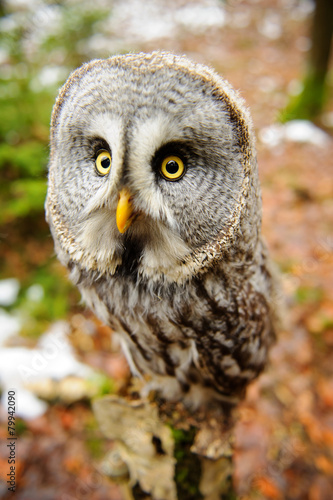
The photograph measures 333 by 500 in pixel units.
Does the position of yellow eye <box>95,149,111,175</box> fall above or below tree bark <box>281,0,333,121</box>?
below

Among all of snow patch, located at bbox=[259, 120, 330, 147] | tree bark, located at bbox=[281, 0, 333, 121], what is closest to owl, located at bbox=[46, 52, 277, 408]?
snow patch, located at bbox=[259, 120, 330, 147]

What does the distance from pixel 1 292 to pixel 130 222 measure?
7.22 ft

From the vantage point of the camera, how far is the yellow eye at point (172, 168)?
835mm

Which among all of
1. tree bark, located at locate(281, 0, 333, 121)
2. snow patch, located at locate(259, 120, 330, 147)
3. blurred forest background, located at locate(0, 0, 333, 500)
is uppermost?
tree bark, located at locate(281, 0, 333, 121)

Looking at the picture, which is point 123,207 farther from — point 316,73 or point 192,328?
point 316,73

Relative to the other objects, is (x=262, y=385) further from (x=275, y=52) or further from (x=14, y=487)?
(x=275, y=52)

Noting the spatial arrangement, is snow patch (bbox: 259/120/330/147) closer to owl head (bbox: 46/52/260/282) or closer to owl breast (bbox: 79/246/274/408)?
owl breast (bbox: 79/246/274/408)

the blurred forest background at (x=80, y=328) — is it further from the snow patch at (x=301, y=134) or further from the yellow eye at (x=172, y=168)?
the yellow eye at (x=172, y=168)

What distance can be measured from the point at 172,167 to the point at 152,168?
0.16 ft

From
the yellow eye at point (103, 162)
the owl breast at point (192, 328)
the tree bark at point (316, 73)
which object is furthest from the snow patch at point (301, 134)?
the yellow eye at point (103, 162)

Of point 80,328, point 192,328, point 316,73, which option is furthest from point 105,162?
point 316,73

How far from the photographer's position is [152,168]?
0.82 metres

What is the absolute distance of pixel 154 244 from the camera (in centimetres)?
94

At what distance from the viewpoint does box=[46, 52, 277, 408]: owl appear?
2.66 ft
